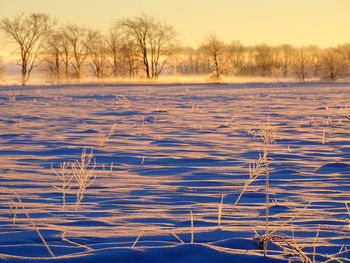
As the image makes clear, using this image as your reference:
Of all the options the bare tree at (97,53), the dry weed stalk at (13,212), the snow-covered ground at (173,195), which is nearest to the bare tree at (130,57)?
the bare tree at (97,53)

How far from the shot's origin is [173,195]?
403cm

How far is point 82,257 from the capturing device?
236cm

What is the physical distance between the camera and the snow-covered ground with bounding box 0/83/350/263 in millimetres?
2592

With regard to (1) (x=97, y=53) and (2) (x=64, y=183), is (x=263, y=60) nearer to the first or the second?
(1) (x=97, y=53)

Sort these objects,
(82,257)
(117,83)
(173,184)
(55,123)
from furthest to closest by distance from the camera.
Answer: (117,83), (55,123), (173,184), (82,257)

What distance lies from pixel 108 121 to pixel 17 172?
207 inches

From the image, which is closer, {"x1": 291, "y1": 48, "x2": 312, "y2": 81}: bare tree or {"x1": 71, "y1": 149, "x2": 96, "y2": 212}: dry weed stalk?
{"x1": 71, "y1": 149, "x2": 96, "y2": 212}: dry weed stalk

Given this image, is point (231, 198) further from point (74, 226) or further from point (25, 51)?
point (25, 51)

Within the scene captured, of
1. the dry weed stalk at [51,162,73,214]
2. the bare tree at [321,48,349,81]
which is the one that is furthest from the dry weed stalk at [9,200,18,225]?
the bare tree at [321,48,349,81]

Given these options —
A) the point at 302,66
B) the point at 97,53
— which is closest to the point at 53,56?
the point at 97,53

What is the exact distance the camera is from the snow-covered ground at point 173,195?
2.59 metres

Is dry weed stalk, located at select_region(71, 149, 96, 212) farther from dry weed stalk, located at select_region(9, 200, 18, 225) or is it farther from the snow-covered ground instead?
dry weed stalk, located at select_region(9, 200, 18, 225)

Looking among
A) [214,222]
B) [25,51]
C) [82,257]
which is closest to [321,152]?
[214,222]

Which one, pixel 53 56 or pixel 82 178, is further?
pixel 53 56
